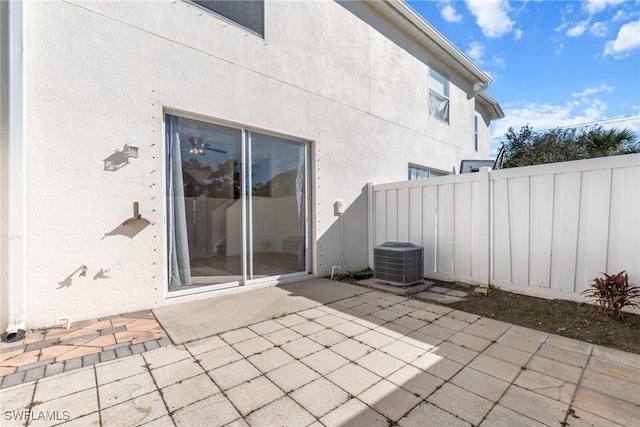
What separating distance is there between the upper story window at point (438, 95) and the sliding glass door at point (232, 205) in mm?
5025

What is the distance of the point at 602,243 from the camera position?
3475mm

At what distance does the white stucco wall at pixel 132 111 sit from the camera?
292 centimetres

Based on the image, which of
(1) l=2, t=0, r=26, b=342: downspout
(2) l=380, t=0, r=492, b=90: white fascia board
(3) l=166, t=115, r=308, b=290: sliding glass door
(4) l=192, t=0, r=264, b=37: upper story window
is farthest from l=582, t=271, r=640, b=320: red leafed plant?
(2) l=380, t=0, r=492, b=90: white fascia board

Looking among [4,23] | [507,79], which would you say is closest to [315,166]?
[4,23]

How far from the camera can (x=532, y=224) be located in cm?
404

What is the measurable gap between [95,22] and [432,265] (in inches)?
232

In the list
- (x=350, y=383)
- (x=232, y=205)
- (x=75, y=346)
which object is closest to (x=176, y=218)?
(x=232, y=205)

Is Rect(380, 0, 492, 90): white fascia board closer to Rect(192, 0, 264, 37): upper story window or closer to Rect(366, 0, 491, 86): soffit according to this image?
Rect(366, 0, 491, 86): soffit

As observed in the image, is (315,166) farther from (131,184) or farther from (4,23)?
(4,23)

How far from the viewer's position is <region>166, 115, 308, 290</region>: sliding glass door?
383cm

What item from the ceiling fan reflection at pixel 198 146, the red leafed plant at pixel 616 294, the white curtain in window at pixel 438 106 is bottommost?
the red leafed plant at pixel 616 294

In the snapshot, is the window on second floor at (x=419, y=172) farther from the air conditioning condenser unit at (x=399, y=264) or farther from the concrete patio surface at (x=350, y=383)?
the concrete patio surface at (x=350, y=383)

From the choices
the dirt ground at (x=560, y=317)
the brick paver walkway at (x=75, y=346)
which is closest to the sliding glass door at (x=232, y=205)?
the brick paver walkway at (x=75, y=346)

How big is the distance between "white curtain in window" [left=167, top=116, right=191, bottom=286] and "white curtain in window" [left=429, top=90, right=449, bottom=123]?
22.7 feet
